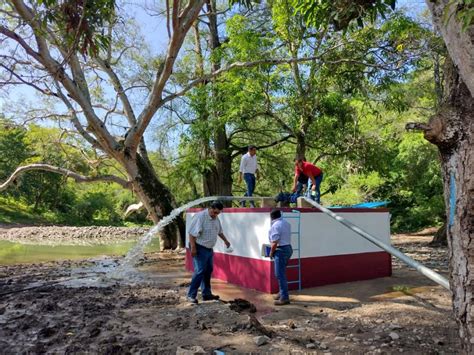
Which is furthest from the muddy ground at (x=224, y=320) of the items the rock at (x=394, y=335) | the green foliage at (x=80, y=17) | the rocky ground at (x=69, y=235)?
the rocky ground at (x=69, y=235)

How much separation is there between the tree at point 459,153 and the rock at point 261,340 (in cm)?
253

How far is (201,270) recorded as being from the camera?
8000mm

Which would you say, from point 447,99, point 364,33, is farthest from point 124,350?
point 364,33

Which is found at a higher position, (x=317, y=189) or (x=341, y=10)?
(x=341, y=10)

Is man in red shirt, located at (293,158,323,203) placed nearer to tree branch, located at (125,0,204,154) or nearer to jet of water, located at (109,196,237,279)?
jet of water, located at (109,196,237,279)

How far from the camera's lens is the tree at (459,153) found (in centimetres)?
341

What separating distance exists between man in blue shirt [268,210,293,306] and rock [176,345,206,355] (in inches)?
111

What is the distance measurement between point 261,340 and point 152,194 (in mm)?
12643

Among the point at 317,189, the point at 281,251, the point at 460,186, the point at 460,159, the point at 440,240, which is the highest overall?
the point at 317,189

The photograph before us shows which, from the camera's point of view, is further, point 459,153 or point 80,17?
point 80,17

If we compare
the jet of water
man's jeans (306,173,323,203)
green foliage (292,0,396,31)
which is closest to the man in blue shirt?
man's jeans (306,173,323,203)

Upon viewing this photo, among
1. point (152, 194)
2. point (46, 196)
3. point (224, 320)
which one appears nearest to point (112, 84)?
point (152, 194)

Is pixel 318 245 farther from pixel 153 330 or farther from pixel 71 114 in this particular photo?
pixel 71 114

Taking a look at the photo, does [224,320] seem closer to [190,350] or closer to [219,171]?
[190,350]
